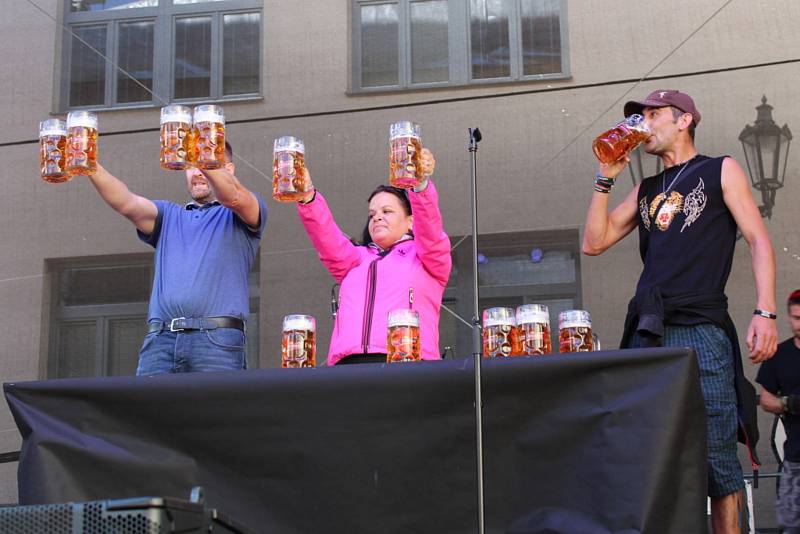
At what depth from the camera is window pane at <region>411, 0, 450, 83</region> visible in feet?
13.3

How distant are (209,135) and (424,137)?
5.35ft

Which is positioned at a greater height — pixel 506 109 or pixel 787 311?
pixel 506 109

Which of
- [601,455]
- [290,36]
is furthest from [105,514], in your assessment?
[290,36]

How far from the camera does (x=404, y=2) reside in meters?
4.15

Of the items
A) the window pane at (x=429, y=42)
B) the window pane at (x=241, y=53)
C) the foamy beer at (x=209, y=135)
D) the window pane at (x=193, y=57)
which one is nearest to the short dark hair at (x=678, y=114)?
the foamy beer at (x=209, y=135)

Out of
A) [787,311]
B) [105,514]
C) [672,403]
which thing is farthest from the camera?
[787,311]

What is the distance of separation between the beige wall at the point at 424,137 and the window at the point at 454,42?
6 cm

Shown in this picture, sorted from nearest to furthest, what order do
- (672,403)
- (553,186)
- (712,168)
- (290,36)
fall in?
1. (672,403)
2. (712,168)
3. (553,186)
4. (290,36)

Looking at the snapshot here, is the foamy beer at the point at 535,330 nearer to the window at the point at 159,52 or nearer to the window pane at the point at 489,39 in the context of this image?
the window pane at the point at 489,39

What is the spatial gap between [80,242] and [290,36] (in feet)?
3.70

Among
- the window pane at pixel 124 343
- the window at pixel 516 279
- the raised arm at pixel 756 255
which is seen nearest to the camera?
the raised arm at pixel 756 255

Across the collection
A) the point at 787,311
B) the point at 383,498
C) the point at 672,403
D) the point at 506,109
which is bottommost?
the point at 383,498

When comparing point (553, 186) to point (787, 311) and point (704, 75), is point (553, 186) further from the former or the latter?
point (787, 311)

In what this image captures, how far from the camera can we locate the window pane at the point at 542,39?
397cm
